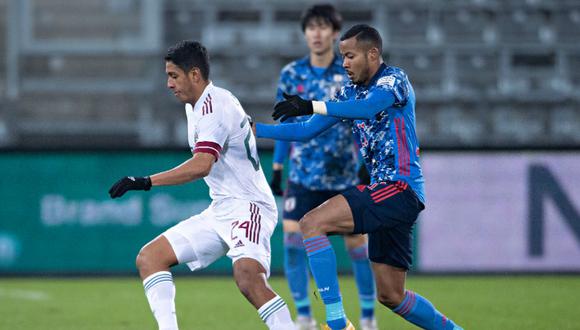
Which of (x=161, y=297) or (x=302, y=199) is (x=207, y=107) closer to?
(x=161, y=297)

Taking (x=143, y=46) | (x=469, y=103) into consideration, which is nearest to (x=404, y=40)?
(x=469, y=103)

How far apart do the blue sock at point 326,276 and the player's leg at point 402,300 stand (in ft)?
0.79

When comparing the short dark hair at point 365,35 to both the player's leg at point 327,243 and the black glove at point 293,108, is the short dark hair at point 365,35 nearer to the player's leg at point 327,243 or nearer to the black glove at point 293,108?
the black glove at point 293,108

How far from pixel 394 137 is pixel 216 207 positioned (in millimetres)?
989

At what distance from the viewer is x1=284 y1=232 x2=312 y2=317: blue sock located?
6.81m

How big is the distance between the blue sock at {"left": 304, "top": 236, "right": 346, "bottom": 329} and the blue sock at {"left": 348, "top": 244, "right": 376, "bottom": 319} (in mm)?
1680

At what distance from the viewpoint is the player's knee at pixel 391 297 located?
5086mm

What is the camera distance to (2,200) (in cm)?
1080

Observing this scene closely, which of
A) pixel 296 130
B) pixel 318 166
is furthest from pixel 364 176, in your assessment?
pixel 296 130

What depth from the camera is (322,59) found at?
6.92 meters

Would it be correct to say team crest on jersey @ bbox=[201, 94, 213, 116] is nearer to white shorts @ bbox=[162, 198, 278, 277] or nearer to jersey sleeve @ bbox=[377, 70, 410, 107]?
white shorts @ bbox=[162, 198, 278, 277]

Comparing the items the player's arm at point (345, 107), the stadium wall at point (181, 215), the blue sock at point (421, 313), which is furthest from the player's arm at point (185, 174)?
the stadium wall at point (181, 215)

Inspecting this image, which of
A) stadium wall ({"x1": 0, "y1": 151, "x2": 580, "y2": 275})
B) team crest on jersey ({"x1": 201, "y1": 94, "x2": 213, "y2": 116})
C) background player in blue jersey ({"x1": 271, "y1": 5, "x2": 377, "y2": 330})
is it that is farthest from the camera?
stadium wall ({"x1": 0, "y1": 151, "x2": 580, "y2": 275})

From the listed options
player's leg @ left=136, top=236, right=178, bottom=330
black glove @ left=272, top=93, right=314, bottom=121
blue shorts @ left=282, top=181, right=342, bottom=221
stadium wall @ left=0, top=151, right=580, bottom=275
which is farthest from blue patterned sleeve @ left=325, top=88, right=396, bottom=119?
stadium wall @ left=0, top=151, right=580, bottom=275
